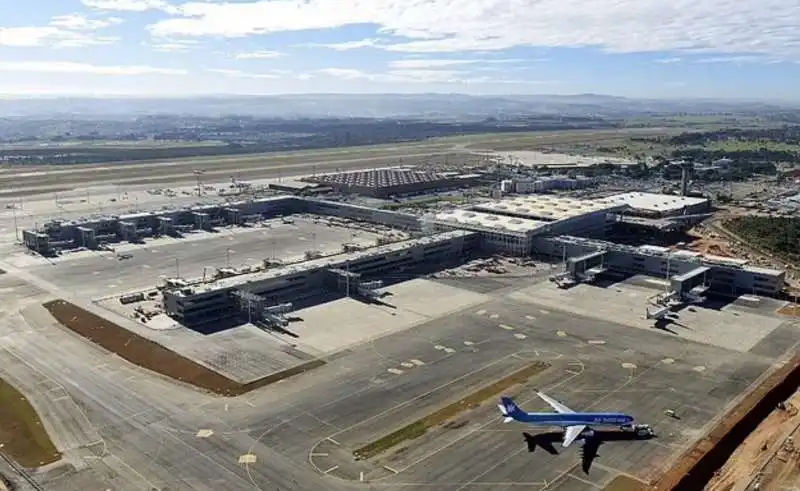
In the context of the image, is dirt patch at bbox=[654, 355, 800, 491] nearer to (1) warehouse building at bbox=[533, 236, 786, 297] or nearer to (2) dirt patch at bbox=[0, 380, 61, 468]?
(1) warehouse building at bbox=[533, 236, 786, 297]

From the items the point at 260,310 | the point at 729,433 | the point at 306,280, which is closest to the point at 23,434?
the point at 260,310

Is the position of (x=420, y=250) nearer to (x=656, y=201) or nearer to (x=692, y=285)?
(x=692, y=285)

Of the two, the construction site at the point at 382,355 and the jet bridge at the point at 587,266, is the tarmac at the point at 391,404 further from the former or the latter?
the jet bridge at the point at 587,266

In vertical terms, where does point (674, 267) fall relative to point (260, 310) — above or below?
above

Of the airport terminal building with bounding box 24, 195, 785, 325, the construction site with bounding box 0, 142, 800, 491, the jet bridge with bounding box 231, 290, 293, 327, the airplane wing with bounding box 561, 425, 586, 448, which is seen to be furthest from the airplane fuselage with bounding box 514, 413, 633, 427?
the airport terminal building with bounding box 24, 195, 785, 325

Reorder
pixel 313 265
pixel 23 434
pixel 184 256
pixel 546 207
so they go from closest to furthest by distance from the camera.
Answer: pixel 23 434
pixel 313 265
pixel 184 256
pixel 546 207
